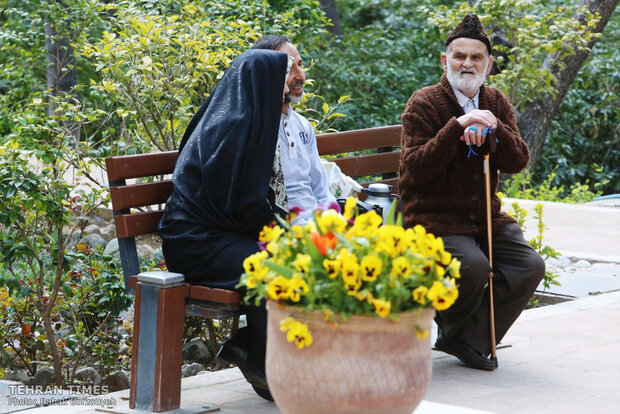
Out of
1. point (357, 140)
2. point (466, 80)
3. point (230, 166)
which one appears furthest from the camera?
point (357, 140)

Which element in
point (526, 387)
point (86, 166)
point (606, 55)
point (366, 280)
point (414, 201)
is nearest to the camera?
point (366, 280)

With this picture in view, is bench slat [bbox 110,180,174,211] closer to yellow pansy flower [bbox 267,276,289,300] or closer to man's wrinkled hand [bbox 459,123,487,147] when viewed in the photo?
man's wrinkled hand [bbox 459,123,487,147]

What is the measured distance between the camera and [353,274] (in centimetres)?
302

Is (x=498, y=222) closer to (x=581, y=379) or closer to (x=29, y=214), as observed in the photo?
(x=581, y=379)

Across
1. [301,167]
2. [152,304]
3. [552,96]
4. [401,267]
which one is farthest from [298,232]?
[552,96]

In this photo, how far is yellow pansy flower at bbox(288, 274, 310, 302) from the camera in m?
3.05

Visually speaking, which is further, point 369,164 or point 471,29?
point 369,164

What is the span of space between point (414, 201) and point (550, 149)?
10.7 metres

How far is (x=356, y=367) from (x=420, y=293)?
0.29 m

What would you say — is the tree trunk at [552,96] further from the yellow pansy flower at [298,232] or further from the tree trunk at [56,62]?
the yellow pansy flower at [298,232]

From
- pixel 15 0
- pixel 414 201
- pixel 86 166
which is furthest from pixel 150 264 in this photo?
pixel 15 0

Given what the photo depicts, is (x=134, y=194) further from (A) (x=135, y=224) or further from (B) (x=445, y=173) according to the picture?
(B) (x=445, y=173)

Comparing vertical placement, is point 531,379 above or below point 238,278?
below

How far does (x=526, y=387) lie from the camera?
472cm
